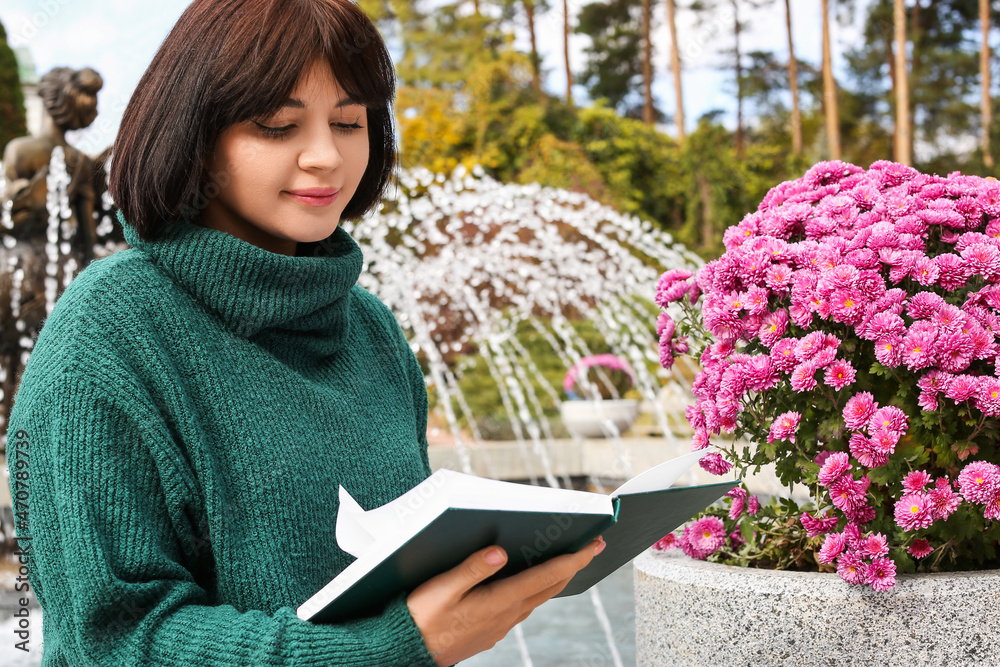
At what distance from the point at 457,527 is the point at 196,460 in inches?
13.0

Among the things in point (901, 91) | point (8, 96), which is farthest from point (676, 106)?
point (8, 96)

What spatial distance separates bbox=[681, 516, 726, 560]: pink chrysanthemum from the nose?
0.92m

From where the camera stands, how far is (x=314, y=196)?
1.09 metres

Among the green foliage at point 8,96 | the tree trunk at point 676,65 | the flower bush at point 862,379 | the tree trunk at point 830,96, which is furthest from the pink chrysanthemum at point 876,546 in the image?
the tree trunk at point 676,65

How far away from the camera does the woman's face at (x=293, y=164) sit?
1.05m

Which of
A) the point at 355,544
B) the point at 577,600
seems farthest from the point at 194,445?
the point at 577,600

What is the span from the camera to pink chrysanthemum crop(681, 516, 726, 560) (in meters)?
1.53

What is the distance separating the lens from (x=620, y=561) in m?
1.22

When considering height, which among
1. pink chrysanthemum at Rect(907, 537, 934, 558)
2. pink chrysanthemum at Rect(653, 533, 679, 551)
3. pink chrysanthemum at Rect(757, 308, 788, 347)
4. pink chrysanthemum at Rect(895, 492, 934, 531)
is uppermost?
pink chrysanthemum at Rect(757, 308, 788, 347)

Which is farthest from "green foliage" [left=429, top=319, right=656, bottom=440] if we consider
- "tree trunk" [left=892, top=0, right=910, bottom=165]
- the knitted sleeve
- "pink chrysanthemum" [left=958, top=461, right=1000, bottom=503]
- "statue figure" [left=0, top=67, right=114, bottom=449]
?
"tree trunk" [left=892, top=0, right=910, bottom=165]

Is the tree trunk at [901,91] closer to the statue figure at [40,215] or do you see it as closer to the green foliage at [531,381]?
the green foliage at [531,381]

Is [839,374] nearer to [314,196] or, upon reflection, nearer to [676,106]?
[314,196]

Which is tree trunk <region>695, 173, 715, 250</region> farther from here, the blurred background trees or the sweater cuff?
the sweater cuff

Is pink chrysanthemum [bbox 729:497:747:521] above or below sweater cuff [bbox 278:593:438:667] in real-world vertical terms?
below
